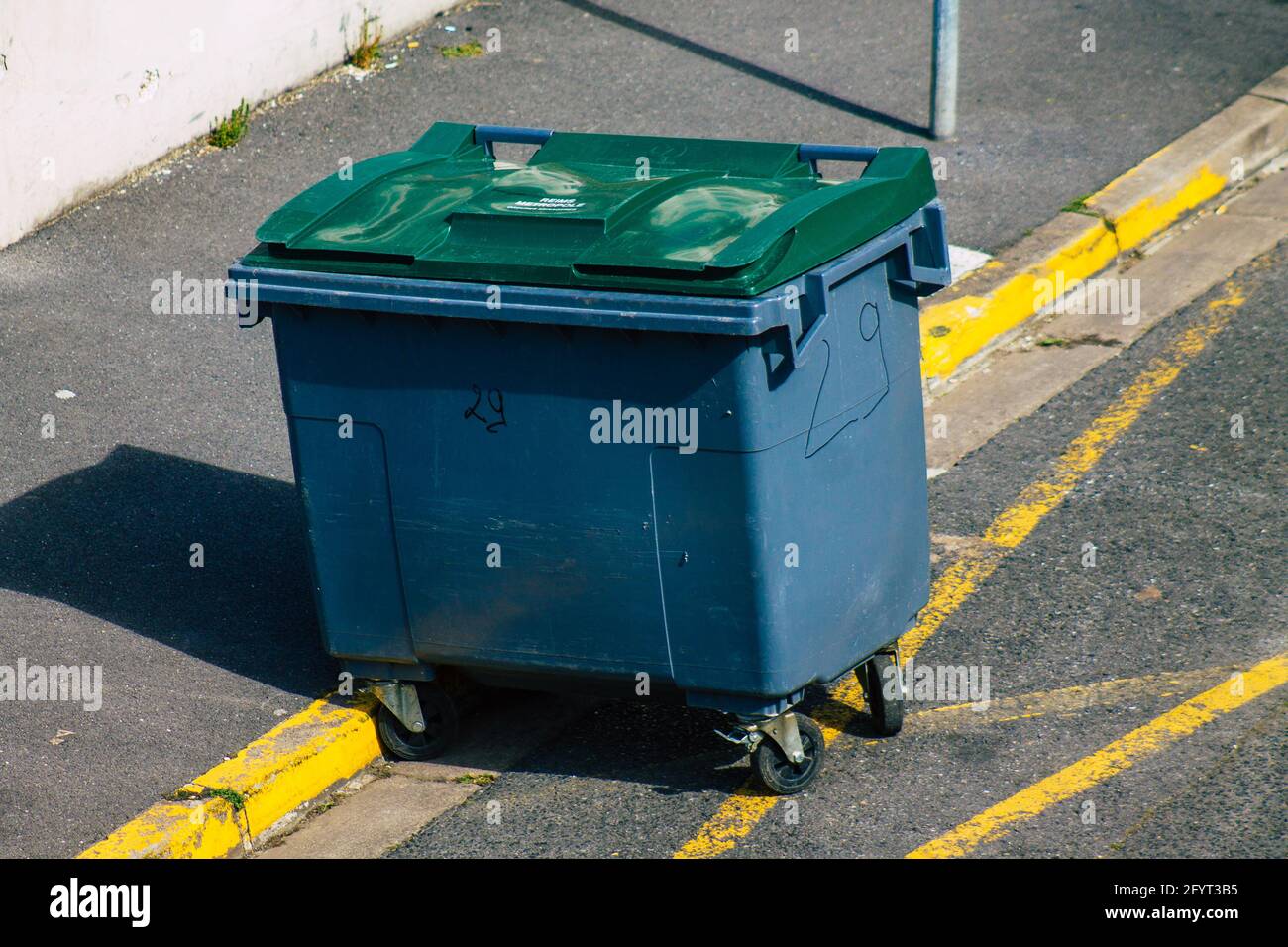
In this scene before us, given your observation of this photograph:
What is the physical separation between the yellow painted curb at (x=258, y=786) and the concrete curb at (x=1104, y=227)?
10.0ft

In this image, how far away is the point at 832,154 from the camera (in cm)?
452

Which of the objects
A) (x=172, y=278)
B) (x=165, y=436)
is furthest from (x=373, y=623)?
(x=172, y=278)

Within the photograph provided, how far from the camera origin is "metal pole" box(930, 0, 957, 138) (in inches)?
329

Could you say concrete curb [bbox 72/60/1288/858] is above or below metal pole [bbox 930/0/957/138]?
below

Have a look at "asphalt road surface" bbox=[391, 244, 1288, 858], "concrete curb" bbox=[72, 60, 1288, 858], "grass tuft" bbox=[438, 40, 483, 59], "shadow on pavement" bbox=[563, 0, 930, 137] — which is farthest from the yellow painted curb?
"grass tuft" bbox=[438, 40, 483, 59]

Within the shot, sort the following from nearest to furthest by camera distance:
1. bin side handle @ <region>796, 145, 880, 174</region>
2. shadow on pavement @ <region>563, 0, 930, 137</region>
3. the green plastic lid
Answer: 1. the green plastic lid
2. bin side handle @ <region>796, 145, 880, 174</region>
3. shadow on pavement @ <region>563, 0, 930, 137</region>

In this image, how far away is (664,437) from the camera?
4.01 metres

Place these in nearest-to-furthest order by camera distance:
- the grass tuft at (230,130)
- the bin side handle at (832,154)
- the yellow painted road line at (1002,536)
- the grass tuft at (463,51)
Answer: the yellow painted road line at (1002,536), the bin side handle at (832,154), the grass tuft at (230,130), the grass tuft at (463,51)

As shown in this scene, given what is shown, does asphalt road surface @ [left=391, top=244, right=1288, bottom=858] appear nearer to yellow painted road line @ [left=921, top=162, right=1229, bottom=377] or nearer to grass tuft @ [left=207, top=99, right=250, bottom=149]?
yellow painted road line @ [left=921, top=162, right=1229, bottom=377]

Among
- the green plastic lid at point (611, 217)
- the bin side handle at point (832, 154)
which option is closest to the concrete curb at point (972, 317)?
the green plastic lid at point (611, 217)

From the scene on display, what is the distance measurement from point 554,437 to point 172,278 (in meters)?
3.77

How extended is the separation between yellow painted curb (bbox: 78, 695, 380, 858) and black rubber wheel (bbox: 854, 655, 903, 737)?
4.41ft

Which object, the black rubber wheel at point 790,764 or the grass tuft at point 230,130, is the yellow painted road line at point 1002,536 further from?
the grass tuft at point 230,130

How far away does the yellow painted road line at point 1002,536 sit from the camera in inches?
170
